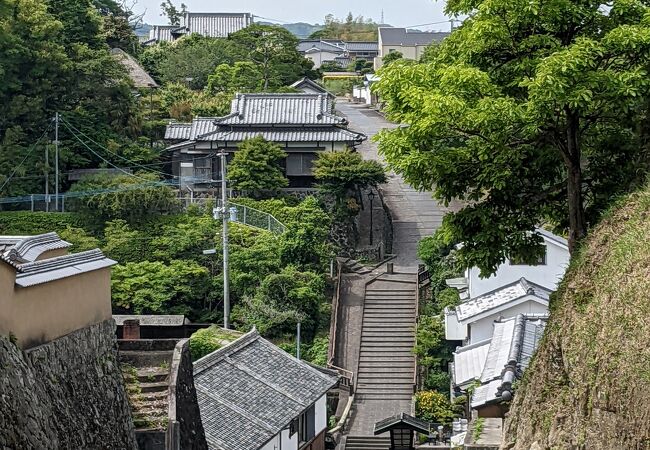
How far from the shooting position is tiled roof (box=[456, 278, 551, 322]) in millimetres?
27531

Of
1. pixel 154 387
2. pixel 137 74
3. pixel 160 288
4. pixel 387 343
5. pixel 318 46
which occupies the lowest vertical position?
pixel 387 343

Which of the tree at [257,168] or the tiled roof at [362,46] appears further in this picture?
the tiled roof at [362,46]

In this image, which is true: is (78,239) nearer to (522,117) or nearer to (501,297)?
(501,297)

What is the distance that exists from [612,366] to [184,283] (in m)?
25.0

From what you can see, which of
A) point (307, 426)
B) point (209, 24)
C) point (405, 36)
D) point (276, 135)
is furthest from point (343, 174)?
point (405, 36)

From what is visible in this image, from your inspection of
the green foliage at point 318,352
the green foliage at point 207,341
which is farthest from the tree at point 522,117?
the green foliage at point 318,352

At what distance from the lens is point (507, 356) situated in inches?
796

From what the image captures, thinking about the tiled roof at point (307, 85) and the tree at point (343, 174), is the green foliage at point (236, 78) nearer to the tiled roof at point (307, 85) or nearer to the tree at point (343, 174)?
the tiled roof at point (307, 85)

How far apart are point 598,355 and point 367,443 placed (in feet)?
59.2

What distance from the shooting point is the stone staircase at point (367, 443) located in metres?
27.2

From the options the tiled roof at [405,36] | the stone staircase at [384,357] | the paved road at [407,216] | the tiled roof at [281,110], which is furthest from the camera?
the tiled roof at [405,36]

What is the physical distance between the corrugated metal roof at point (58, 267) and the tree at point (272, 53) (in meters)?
39.3

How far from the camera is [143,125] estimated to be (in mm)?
43406

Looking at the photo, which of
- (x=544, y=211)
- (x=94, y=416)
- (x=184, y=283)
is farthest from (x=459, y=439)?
(x=184, y=283)
